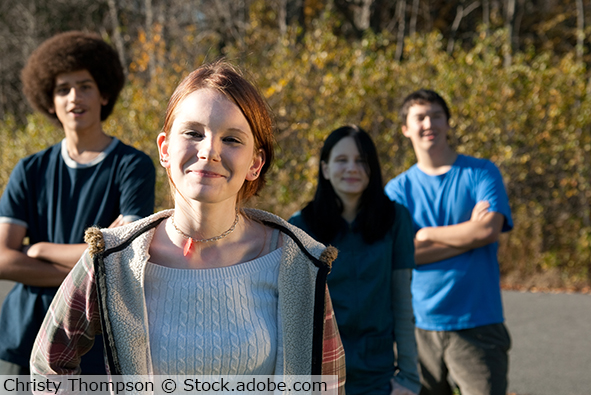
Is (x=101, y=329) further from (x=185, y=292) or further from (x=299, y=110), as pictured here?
(x=299, y=110)

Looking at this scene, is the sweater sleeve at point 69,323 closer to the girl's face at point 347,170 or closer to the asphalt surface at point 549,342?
the girl's face at point 347,170

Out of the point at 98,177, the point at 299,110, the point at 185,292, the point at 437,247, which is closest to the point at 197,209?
the point at 185,292

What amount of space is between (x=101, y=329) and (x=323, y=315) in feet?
2.06

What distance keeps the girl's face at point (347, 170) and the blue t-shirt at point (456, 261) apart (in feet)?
2.18

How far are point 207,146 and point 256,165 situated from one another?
26cm

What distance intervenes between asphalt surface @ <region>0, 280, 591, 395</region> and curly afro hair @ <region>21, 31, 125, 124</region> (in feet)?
13.6

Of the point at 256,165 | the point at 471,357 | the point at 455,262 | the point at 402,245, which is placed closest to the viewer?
the point at 256,165

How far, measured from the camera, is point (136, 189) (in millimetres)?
2730

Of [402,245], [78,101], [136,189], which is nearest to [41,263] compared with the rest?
[136,189]

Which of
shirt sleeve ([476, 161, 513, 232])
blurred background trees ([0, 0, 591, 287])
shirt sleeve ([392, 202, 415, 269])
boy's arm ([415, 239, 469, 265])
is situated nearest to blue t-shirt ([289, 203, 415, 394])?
shirt sleeve ([392, 202, 415, 269])

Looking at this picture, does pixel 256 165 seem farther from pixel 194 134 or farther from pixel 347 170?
pixel 347 170

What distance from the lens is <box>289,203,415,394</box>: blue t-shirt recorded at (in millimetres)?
2742

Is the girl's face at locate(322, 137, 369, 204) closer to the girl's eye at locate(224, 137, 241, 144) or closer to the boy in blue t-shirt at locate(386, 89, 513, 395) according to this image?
the boy in blue t-shirt at locate(386, 89, 513, 395)

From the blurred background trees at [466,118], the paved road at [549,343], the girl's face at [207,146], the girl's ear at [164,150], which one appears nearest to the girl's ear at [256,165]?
the girl's face at [207,146]
